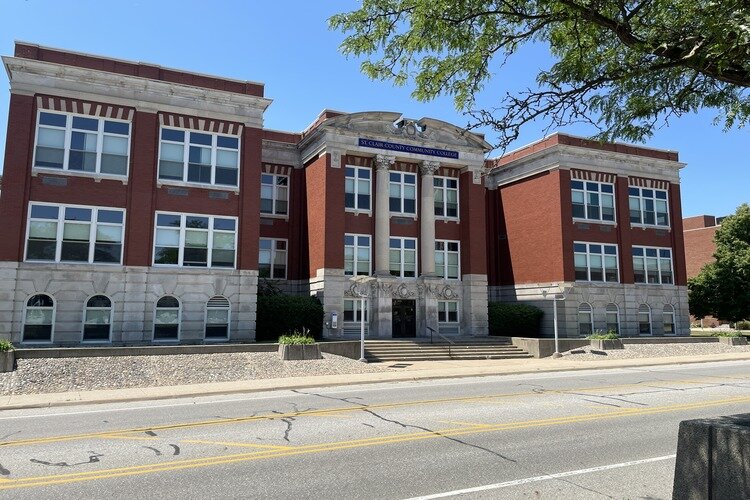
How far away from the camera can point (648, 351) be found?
1151 inches

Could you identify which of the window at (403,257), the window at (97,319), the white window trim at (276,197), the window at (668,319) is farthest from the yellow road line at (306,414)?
the window at (668,319)

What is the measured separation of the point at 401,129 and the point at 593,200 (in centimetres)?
1483

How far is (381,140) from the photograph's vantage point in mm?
32719

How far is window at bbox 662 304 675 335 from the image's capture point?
38594mm

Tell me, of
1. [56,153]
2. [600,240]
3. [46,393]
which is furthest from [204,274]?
[600,240]

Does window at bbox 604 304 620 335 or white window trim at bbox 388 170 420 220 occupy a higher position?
white window trim at bbox 388 170 420 220

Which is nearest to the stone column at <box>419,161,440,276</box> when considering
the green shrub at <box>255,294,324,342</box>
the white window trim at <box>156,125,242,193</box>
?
the green shrub at <box>255,294,324,342</box>

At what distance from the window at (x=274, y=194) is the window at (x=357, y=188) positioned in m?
4.27

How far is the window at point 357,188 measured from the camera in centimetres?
3272

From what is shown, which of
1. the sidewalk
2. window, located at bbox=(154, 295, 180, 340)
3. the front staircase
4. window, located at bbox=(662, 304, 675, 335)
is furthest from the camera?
window, located at bbox=(662, 304, 675, 335)

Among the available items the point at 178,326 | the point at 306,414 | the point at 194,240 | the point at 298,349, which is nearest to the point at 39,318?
the point at 178,326

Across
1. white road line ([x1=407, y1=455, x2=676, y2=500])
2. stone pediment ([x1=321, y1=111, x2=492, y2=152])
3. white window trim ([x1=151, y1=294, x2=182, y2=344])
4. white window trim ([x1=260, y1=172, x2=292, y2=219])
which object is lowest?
white road line ([x1=407, y1=455, x2=676, y2=500])

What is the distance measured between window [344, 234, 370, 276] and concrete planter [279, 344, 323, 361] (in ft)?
34.0

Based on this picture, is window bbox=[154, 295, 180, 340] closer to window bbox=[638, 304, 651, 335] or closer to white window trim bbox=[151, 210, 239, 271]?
white window trim bbox=[151, 210, 239, 271]
